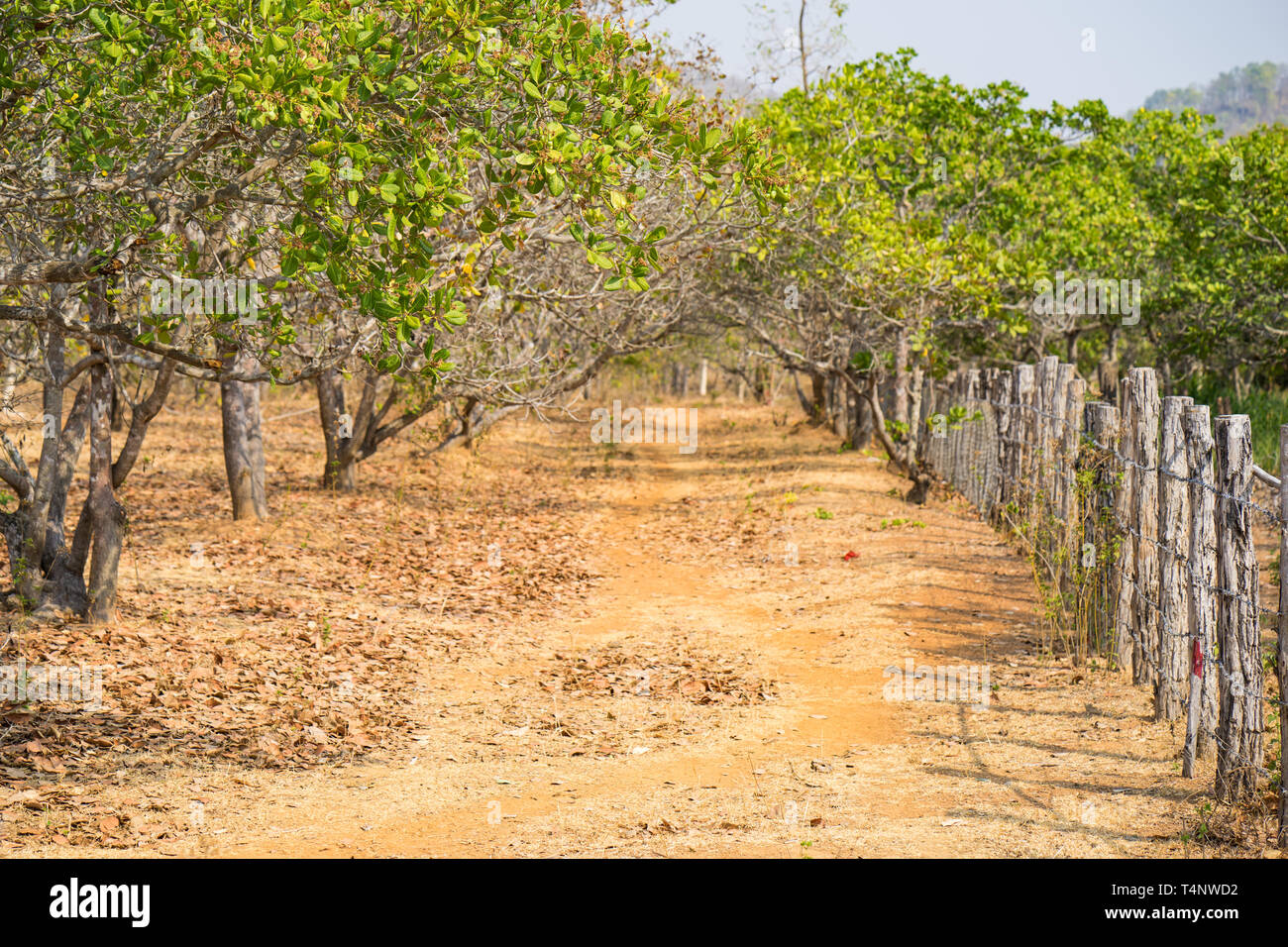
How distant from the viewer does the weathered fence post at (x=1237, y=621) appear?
623 cm

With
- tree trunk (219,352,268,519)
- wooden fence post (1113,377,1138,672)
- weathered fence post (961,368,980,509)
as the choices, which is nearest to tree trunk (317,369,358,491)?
tree trunk (219,352,268,519)

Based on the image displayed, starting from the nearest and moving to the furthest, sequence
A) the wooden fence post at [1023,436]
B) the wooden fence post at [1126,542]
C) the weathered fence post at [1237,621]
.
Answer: the weathered fence post at [1237,621], the wooden fence post at [1126,542], the wooden fence post at [1023,436]

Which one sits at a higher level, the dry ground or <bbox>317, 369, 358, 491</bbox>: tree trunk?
<bbox>317, 369, 358, 491</bbox>: tree trunk

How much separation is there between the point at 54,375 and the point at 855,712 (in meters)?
7.53

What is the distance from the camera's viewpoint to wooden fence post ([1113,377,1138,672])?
8727 mm

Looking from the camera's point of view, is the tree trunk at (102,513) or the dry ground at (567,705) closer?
the dry ground at (567,705)

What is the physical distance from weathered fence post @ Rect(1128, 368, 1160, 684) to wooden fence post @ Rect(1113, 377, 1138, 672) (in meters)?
0.10

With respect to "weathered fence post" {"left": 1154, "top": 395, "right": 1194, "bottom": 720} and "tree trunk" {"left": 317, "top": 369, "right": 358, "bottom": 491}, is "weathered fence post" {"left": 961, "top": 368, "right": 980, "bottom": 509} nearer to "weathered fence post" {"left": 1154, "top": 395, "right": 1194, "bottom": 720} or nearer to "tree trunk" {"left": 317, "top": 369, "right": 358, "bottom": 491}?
"weathered fence post" {"left": 1154, "top": 395, "right": 1194, "bottom": 720}

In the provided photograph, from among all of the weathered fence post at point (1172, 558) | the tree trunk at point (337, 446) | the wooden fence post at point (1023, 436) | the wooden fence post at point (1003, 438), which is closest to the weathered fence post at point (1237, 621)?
the weathered fence post at point (1172, 558)

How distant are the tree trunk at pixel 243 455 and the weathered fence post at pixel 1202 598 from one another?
11074 millimetres

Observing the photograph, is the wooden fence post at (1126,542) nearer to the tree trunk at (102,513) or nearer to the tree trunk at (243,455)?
the tree trunk at (102,513)

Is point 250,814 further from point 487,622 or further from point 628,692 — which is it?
point 487,622

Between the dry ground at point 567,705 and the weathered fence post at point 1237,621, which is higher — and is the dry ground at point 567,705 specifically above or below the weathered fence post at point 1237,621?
below
